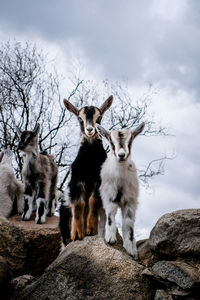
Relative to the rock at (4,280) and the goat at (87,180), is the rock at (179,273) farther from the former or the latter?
the rock at (4,280)

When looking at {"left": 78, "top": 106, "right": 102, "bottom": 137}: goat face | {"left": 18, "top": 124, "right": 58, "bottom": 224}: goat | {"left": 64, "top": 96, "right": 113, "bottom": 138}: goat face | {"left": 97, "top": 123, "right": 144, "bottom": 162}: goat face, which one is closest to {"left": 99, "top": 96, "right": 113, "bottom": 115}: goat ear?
{"left": 64, "top": 96, "right": 113, "bottom": 138}: goat face

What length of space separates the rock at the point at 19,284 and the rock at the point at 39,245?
74 centimetres

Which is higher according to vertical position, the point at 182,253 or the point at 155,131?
the point at 155,131

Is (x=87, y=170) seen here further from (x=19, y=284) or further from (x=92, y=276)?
(x=19, y=284)

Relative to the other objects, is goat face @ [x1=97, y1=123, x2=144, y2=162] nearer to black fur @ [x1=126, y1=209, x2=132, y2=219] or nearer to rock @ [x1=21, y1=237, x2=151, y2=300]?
black fur @ [x1=126, y1=209, x2=132, y2=219]

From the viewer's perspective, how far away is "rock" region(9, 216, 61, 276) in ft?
23.9

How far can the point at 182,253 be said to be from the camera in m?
5.25

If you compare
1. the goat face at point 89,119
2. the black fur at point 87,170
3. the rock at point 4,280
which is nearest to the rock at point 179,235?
the black fur at point 87,170

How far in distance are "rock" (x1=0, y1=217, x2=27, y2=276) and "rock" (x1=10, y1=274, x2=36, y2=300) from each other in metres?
0.35

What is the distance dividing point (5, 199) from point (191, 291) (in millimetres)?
5246

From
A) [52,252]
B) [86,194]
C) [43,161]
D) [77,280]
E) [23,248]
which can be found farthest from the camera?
[43,161]

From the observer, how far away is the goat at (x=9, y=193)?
8836 millimetres

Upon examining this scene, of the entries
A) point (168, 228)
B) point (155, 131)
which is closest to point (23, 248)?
point (168, 228)

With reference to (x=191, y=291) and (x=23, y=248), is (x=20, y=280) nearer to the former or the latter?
(x=23, y=248)
